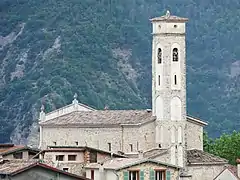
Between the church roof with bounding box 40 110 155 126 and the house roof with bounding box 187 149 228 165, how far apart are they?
329 centimetres

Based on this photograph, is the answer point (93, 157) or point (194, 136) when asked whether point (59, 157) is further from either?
point (194, 136)

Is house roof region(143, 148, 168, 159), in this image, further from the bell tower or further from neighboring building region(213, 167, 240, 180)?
neighboring building region(213, 167, 240, 180)

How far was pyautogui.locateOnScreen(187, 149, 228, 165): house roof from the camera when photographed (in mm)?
109312

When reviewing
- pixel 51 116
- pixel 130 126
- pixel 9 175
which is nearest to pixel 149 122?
pixel 130 126

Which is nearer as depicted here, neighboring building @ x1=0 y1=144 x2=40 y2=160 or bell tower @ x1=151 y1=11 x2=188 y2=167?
neighboring building @ x1=0 y1=144 x2=40 y2=160

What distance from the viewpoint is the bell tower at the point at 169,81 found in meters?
109

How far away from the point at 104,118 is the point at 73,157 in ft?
48.4

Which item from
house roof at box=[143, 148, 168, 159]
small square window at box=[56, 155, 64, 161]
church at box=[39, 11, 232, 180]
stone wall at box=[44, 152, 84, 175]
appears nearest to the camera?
stone wall at box=[44, 152, 84, 175]

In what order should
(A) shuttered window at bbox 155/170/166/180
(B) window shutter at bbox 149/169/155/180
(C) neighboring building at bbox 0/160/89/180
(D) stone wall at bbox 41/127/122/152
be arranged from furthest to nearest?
(D) stone wall at bbox 41/127/122/152
(A) shuttered window at bbox 155/170/166/180
(B) window shutter at bbox 149/169/155/180
(C) neighboring building at bbox 0/160/89/180

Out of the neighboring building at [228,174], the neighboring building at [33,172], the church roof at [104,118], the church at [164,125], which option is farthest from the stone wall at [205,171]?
the neighboring building at [33,172]

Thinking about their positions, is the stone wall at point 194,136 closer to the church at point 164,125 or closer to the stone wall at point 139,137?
the church at point 164,125

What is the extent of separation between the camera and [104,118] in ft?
364

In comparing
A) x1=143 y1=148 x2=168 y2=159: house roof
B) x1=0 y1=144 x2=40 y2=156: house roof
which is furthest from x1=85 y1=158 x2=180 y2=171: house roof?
x1=143 y1=148 x2=168 y2=159: house roof

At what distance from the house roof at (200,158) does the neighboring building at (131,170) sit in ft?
46.5
